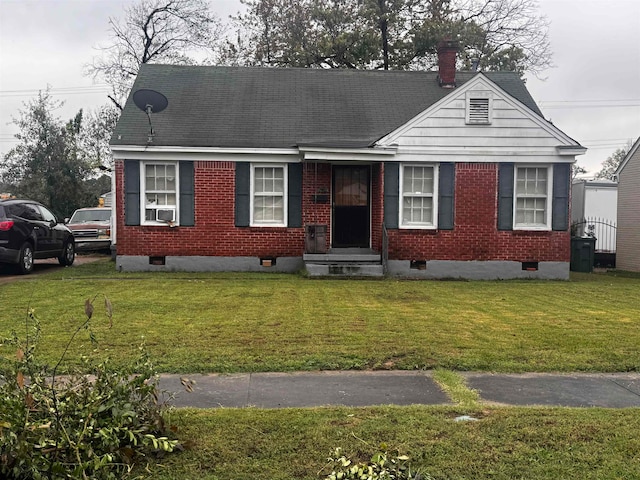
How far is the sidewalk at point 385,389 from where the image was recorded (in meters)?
4.54

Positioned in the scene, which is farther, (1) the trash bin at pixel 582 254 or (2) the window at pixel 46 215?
(1) the trash bin at pixel 582 254

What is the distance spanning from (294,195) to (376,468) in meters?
11.5

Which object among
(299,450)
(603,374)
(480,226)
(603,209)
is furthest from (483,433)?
(603,209)

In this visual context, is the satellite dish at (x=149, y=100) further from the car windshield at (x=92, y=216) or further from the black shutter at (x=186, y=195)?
the car windshield at (x=92, y=216)

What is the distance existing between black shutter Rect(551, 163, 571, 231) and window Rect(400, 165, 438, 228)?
10.1 feet

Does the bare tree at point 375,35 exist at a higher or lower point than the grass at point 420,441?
higher

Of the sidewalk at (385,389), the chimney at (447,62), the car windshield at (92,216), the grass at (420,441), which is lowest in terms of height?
the sidewalk at (385,389)

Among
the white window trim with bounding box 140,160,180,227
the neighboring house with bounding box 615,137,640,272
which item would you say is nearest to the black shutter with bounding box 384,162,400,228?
the white window trim with bounding box 140,160,180,227

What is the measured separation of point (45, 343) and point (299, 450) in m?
3.89

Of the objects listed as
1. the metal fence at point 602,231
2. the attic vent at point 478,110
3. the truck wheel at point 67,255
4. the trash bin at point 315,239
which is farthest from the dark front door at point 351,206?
the metal fence at point 602,231

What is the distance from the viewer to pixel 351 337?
6.71 meters

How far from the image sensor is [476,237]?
14133 mm

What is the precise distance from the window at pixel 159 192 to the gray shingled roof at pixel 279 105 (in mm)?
723

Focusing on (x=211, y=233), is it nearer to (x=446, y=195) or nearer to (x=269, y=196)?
(x=269, y=196)
